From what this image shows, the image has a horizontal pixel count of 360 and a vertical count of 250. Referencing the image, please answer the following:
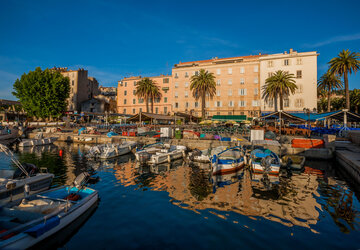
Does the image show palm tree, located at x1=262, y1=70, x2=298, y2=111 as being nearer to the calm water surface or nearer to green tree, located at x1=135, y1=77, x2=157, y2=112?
green tree, located at x1=135, y1=77, x2=157, y2=112

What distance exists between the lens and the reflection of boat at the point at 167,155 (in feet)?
62.7

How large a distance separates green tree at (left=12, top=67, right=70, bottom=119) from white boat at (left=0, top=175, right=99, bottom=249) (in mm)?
52158

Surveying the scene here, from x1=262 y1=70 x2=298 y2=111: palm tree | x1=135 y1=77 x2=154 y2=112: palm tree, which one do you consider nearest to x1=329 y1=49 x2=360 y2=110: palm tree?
x1=262 y1=70 x2=298 y2=111: palm tree

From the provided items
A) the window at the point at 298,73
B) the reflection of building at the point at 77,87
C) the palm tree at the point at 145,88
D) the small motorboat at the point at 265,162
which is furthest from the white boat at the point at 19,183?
the reflection of building at the point at 77,87

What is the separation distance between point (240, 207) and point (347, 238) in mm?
4128

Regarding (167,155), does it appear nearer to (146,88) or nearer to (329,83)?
(146,88)

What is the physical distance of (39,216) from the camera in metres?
7.41

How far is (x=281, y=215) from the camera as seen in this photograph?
909 centimetres

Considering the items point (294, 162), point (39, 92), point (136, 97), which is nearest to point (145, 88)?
point (136, 97)

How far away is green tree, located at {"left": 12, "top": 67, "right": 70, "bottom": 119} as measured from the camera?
5119 cm

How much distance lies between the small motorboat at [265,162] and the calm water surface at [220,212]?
26.3 inches

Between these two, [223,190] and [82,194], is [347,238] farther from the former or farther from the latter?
[82,194]

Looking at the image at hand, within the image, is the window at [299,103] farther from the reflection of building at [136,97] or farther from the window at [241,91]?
the reflection of building at [136,97]

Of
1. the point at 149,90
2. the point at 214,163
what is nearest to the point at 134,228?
the point at 214,163
